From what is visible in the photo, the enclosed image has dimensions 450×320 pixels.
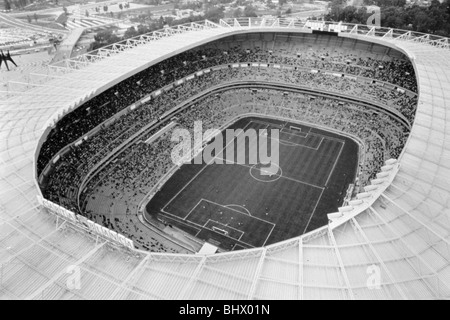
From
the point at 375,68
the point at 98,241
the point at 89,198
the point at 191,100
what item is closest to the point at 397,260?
the point at 98,241

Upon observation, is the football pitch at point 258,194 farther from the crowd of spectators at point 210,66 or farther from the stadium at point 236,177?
the crowd of spectators at point 210,66

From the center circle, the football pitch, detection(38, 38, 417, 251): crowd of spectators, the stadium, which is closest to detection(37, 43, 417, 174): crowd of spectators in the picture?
detection(38, 38, 417, 251): crowd of spectators

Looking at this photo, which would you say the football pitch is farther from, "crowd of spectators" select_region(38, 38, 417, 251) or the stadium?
"crowd of spectators" select_region(38, 38, 417, 251)

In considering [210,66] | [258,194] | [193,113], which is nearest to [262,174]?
[258,194]

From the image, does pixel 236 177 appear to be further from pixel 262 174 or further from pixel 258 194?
pixel 258 194

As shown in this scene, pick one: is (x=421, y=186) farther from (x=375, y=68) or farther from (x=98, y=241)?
(x=375, y=68)

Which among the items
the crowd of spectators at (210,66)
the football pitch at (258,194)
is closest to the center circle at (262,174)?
the football pitch at (258,194)

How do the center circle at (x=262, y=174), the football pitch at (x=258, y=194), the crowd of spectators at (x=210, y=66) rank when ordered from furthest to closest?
1. the center circle at (x=262, y=174)
2. the crowd of spectators at (x=210, y=66)
3. the football pitch at (x=258, y=194)

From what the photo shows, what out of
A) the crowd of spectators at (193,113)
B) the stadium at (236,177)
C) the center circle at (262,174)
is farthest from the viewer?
the center circle at (262,174)
